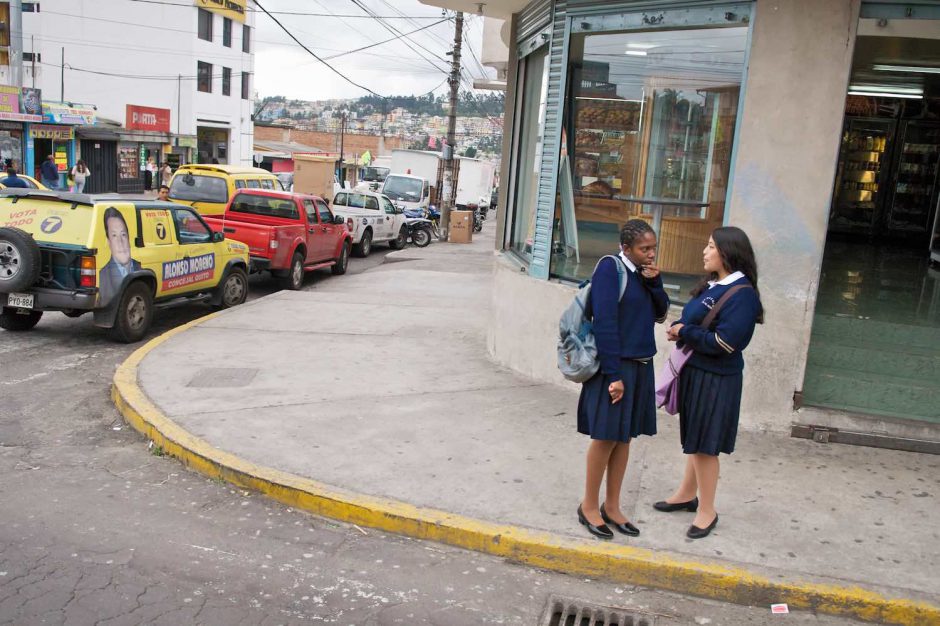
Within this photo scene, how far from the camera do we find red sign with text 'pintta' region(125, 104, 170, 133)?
41.2 meters

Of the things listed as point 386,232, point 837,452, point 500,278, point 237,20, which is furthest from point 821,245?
point 237,20

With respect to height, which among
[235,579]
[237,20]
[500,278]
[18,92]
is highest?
[237,20]

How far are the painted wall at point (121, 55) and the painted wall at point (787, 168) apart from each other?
148 ft

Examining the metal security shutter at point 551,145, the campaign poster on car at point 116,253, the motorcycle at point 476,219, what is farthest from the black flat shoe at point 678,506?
the motorcycle at point 476,219

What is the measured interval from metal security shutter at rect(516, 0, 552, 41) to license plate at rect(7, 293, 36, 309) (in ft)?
20.7

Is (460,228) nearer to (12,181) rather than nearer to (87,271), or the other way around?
(12,181)

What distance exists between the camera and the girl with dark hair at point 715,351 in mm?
4454

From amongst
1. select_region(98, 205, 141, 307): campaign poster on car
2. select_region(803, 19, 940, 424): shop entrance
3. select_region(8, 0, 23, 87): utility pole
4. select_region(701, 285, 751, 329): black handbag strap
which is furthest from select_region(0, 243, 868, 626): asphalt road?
select_region(8, 0, 23, 87): utility pole

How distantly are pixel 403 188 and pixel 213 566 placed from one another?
87.5 ft

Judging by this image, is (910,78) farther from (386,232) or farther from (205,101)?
(205,101)

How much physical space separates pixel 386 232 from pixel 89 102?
30.7 metres

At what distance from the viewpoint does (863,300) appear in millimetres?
8641

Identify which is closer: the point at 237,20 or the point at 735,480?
the point at 735,480

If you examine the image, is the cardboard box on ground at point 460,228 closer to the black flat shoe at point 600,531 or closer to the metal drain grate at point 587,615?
the black flat shoe at point 600,531
